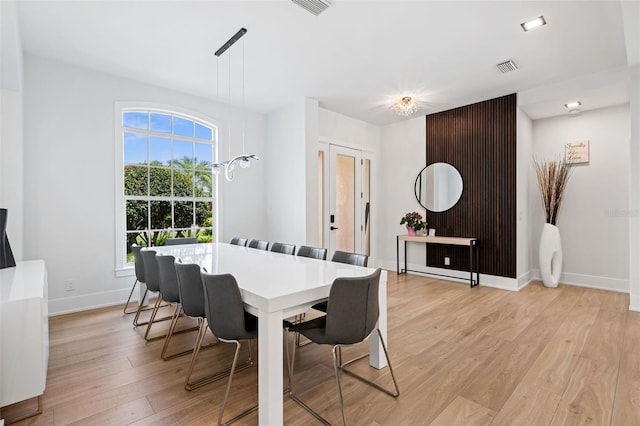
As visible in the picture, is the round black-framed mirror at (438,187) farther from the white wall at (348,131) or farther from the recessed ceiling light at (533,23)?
the recessed ceiling light at (533,23)

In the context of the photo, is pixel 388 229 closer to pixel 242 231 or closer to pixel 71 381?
pixel 242 231

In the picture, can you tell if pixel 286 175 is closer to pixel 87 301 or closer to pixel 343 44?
pixel 343 44

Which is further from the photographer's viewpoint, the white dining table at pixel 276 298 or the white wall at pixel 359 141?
the white wall at pixel 359 141

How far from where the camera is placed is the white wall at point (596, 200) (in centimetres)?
454

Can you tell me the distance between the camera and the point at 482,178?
16.5 feet

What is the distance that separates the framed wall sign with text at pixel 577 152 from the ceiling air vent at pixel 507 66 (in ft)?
6.78

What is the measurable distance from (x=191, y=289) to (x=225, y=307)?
1.59 ft

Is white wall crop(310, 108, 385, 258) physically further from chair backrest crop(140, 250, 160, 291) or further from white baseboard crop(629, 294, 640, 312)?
white baseboard crop(629, 294, 640, 312)

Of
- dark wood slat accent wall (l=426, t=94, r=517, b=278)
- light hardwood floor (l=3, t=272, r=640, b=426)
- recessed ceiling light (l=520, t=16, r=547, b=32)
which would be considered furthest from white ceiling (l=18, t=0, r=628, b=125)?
light hardwood floor (l=3, t=272, r=640, b=426)

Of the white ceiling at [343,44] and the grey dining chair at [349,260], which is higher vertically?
the white ceiling at [343,44]

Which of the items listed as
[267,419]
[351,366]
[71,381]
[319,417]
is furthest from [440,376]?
[71,381]

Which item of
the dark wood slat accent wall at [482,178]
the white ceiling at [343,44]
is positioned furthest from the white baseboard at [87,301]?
the dark wood slat accent wall at [482,178]

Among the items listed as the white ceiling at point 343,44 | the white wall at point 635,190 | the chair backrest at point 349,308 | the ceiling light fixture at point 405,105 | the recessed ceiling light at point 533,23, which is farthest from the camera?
the ceiling light fixture at point 405,105

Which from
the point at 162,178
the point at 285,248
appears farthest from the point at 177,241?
the point at 285,248
